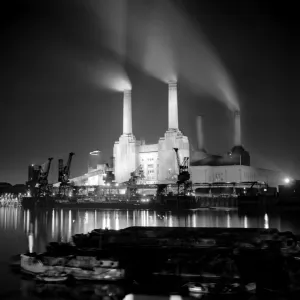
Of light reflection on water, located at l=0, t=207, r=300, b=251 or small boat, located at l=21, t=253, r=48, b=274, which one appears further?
light reflection on water, located at l=0, t=207, r=300, b=251

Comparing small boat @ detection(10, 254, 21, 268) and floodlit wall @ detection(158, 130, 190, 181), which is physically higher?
floodlit wall @ detection(158, 130, 190, 181)

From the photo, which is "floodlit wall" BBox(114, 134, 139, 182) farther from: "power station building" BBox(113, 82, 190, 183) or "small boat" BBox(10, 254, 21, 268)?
"small boat" BBox(10, 254, 21, 268)

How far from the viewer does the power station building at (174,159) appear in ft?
327

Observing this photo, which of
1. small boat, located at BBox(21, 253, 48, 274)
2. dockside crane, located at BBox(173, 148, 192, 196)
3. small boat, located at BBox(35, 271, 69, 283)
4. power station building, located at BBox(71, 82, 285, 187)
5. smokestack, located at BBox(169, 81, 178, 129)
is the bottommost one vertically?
small boat, located at BBox(35, 271, 69, 283)

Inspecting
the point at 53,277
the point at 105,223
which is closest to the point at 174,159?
the point at 105,223

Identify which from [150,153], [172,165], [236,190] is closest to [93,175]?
[150,153]

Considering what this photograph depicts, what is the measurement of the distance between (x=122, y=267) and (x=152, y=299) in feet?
8.24

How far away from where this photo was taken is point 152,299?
11828 mm

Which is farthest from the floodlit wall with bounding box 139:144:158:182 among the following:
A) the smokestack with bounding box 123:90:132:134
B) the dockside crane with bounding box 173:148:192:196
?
the dockside crane with bounding box 173:148:192:196

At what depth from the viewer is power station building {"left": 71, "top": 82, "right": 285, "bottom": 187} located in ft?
327

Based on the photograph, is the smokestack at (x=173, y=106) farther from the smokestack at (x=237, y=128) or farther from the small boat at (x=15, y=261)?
the small boat at (x=15, y=261)

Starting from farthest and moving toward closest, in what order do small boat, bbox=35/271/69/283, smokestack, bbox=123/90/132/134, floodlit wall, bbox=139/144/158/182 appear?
floodlit wall, bbox=139/144/158/182, smokestack, bbox=123/90/132/134, small boat, bbox=35/271/69/283

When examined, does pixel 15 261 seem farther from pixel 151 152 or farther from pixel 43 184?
pixel 151 152

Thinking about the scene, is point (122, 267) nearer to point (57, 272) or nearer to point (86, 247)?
point (57, 272)
